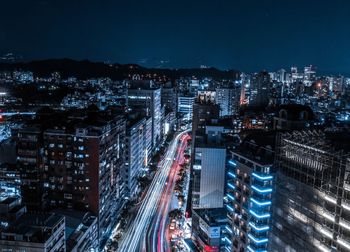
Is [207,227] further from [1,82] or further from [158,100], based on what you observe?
[1,82]

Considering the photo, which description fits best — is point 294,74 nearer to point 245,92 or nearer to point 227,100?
point 245,92

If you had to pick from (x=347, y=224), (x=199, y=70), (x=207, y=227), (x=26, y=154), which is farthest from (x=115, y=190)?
(x=199, y=70)

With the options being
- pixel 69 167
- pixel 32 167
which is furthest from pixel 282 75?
pixel 32 167

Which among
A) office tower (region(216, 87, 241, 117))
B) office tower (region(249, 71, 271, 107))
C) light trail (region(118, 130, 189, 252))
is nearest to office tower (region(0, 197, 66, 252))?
light trail (region(118, 130, 189, 252))

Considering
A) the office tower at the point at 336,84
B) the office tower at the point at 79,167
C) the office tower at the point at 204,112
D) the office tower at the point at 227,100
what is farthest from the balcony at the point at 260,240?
the office tower at the point at 336,84

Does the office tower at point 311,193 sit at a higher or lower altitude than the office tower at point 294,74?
lower

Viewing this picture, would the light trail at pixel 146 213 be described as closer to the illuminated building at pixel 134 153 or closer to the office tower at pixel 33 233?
the illuminated building at pixel 134 153
